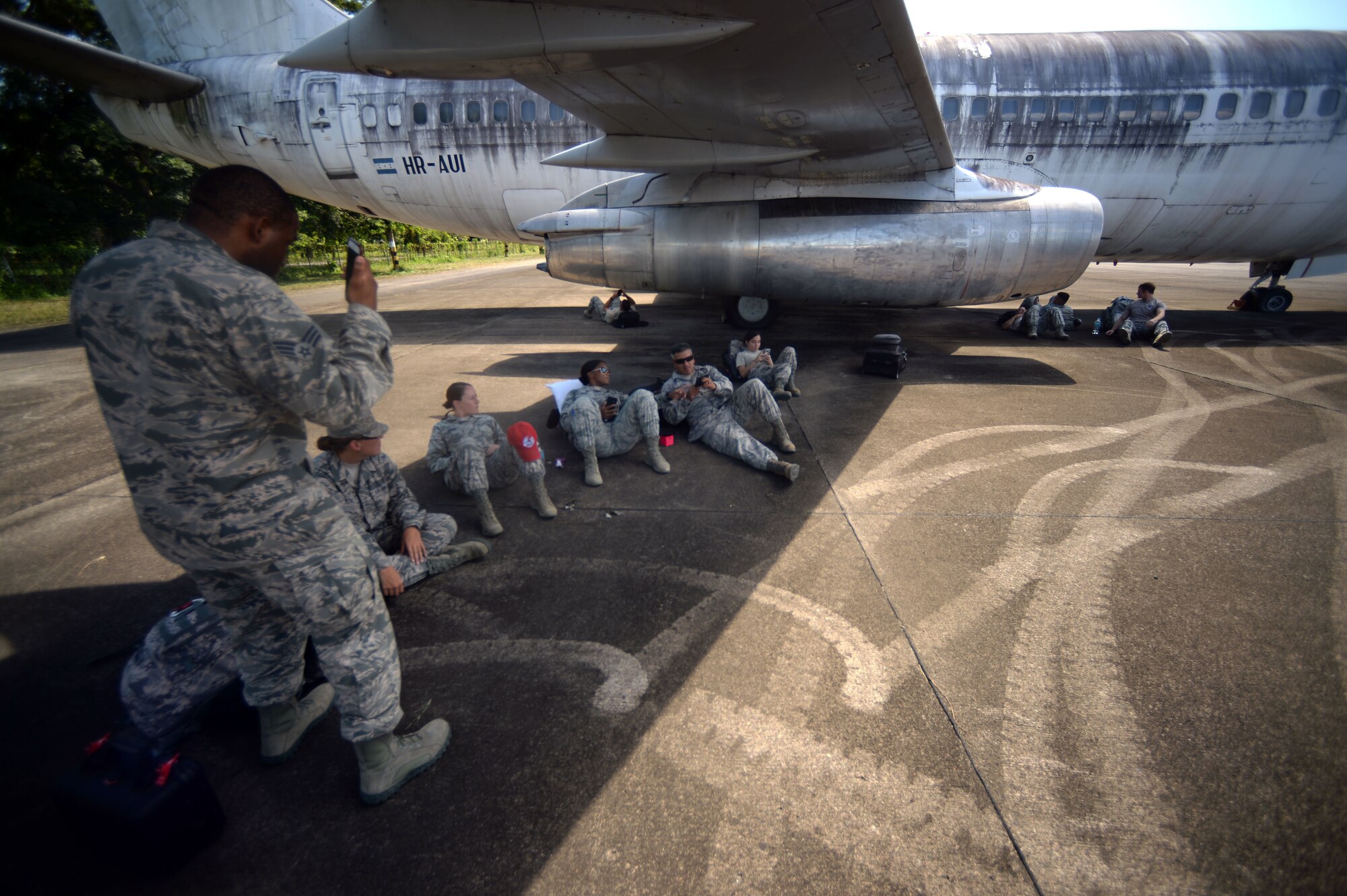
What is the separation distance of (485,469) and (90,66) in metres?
9.35

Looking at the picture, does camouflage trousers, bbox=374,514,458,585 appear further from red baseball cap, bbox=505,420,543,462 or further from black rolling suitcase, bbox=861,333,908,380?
black rolling suitcase, bbox=861,333,908,380

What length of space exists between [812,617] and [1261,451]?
512 centimetres

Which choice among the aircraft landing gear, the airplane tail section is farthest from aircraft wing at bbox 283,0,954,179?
the aircraft landing gear

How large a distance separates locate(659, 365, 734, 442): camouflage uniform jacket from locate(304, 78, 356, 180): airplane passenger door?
27.1 ft

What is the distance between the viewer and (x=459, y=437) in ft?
12.6

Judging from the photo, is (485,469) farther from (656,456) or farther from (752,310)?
(752,310)

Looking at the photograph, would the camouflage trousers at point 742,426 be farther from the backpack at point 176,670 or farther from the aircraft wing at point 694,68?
the backpack at point 176,670

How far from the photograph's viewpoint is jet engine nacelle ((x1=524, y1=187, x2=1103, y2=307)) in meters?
6.64

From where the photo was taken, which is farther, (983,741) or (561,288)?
(561,288)

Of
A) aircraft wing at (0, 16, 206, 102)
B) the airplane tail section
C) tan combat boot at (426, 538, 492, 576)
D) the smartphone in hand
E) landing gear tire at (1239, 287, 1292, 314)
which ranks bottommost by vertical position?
tan combat boot at (426, 538, 492, 576)

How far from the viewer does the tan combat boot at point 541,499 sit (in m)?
3.82

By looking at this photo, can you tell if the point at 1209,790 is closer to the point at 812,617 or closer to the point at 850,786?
the point at 850,786

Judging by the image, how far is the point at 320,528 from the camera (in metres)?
1.81

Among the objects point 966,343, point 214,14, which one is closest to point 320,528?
point 966,343
